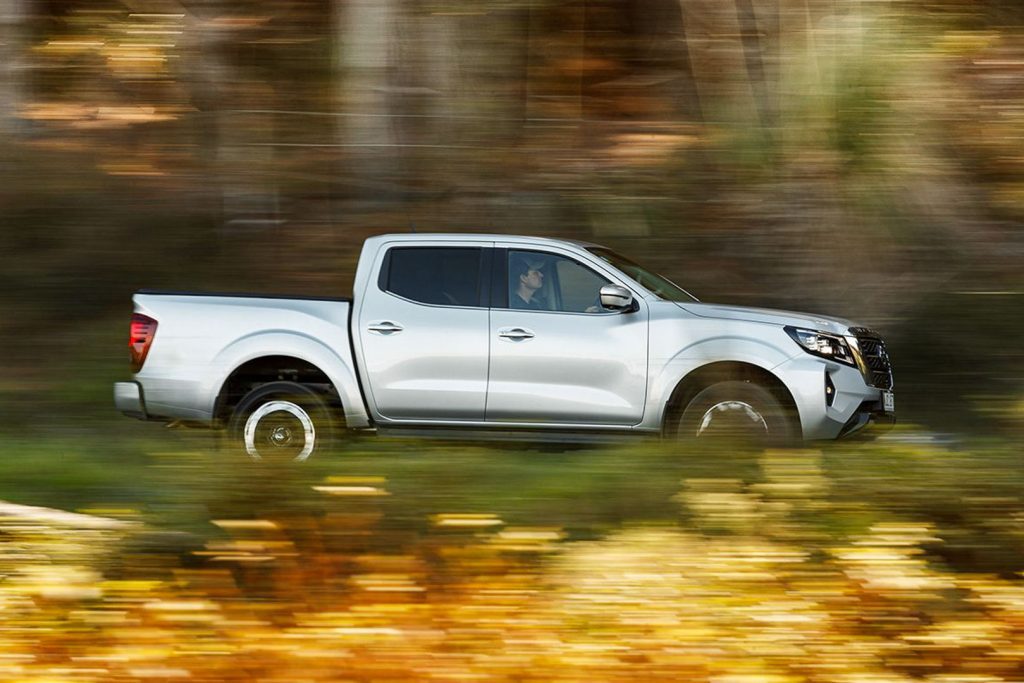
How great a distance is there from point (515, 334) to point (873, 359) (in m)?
2.39

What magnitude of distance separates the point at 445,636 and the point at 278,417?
11.4 feet

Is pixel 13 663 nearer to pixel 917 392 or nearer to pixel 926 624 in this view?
pixel 926 624

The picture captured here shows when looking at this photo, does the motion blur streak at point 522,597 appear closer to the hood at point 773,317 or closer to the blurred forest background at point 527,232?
the blurred forest background at point 527,232

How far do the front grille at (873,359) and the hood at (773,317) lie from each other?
0.16 m

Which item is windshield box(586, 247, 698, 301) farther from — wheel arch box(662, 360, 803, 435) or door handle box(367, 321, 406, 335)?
door handle box(367, 321, 406, 335)

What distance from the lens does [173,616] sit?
4.53m

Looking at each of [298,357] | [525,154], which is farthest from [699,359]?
[525,154]

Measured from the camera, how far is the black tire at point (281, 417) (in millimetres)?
7645

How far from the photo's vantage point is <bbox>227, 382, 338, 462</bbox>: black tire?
7645 millimetres

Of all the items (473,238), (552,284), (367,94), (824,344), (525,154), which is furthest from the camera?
(525,154)

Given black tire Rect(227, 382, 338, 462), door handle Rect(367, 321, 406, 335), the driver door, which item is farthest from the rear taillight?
the driver door

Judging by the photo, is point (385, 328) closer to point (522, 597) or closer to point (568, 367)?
point (568, 367)

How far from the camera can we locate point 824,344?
24.8 feet

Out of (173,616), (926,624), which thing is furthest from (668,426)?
(173,616)
